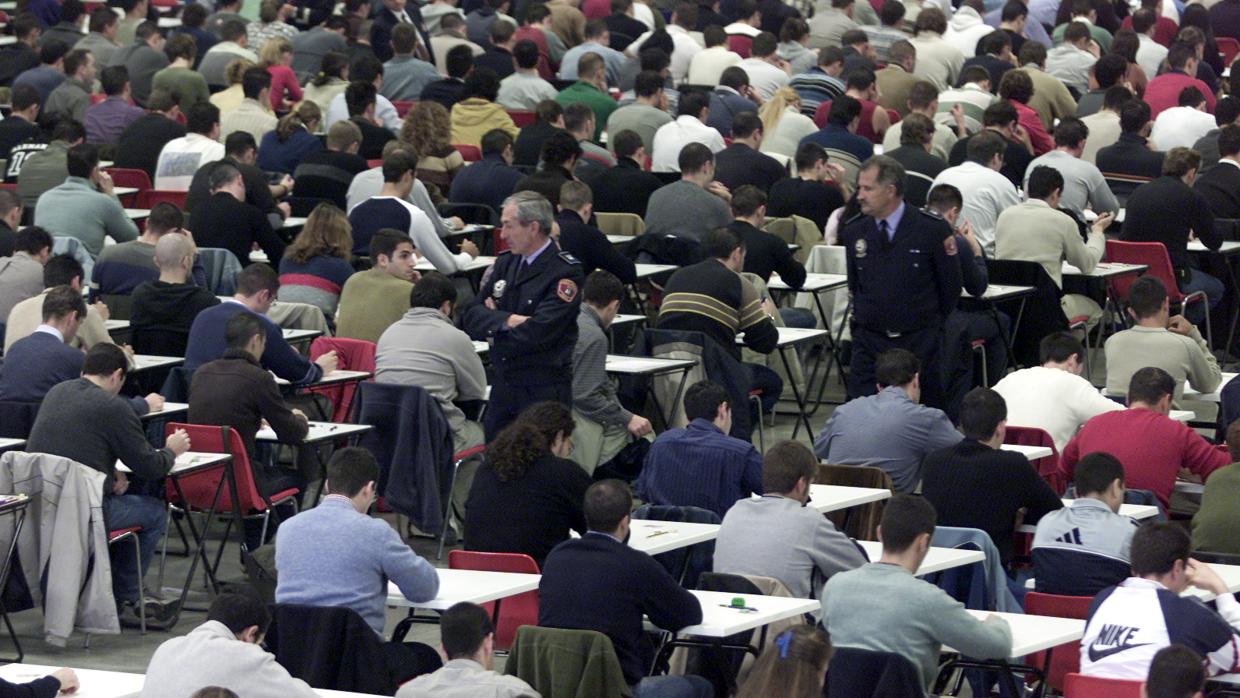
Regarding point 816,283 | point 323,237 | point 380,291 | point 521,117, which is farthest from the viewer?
point 521,117

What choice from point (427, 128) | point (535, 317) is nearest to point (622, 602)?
point (535, 317)

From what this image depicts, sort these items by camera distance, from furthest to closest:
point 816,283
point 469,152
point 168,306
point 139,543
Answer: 1. point 469,152
2. point 816,283
3. point 168,306
4. point 139,543

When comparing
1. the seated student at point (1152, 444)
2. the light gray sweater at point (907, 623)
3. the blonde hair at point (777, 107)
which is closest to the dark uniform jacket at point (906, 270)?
the seated student at point (1152, 444)

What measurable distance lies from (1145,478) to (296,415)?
10.6 feet

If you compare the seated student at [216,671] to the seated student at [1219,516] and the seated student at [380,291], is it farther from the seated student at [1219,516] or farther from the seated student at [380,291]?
the seated student at [380,291]

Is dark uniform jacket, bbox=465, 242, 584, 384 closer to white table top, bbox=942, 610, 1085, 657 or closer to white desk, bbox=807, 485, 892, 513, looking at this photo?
white desk, bbox=807, 485, 892, 513

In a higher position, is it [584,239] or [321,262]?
[584,239]

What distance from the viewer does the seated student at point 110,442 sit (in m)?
7.92

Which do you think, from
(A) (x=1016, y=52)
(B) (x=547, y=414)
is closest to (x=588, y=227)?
(B) (x=547, y=414)

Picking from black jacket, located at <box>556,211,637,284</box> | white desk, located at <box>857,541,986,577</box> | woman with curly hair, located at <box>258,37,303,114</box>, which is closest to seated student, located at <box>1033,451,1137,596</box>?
white desk, located at <box>857,541,986,577</box>

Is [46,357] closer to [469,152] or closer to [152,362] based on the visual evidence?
[152,362]

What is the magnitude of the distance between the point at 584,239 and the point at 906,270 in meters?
1.53

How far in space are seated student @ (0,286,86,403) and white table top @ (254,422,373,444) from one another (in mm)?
752

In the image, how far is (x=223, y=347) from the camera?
922 cm
